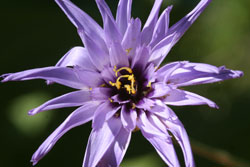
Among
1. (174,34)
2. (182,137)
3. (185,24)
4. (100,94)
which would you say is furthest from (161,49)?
(182,137)

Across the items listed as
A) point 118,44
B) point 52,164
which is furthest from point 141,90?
point 52,164

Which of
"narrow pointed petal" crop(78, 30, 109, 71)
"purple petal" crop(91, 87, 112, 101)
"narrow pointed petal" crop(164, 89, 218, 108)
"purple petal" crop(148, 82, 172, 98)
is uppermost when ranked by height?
"narrow pointed petal" crop(78, 30, 109, 71)

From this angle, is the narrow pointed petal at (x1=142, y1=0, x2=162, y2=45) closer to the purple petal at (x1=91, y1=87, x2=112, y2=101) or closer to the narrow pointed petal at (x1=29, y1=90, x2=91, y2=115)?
the purple petal at (x1=91, y1=87, x2=112, y2=101)

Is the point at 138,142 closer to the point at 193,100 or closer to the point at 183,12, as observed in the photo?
the point at 183,12

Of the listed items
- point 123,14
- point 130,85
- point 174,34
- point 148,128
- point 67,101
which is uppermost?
point 123,14

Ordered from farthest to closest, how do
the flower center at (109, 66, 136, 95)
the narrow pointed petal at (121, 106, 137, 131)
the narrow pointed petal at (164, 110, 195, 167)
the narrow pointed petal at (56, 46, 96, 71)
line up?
the flower center at (109, 66, 136, 95) → the narrow pointed petal at (56, 46, 96, 71) → the narrow pointed petal at (121, 106, 137, 131) → the narrow pointed petal at (164, 110, 195, 167)

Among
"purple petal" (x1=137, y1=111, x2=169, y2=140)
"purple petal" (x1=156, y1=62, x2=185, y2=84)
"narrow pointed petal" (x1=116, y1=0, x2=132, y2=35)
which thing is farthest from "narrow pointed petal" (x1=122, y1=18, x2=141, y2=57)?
"purple petal" (x1=137, y1=111, x2=169, y2=140)

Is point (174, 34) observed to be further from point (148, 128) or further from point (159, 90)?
point (148, 128)

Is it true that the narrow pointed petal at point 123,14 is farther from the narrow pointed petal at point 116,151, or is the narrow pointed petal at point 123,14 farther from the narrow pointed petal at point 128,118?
the narrow pointed petal at point 116,151
